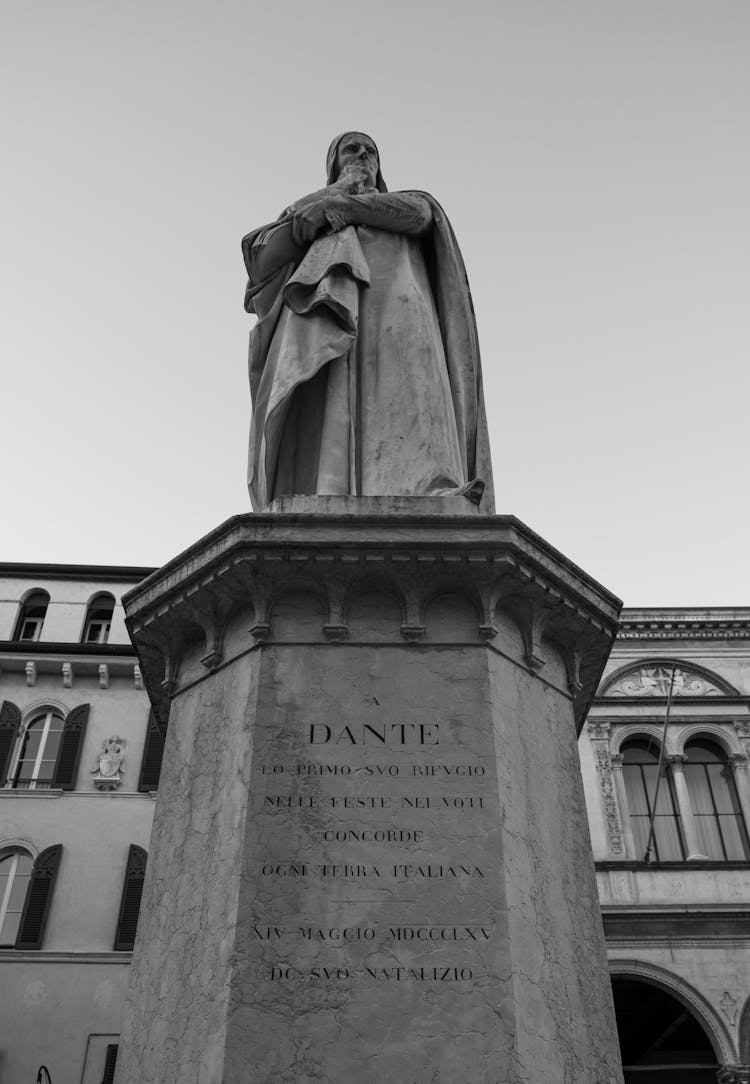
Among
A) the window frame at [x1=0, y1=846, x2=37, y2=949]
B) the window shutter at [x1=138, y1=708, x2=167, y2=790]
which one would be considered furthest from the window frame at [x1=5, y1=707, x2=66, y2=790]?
the window shutter at [x1=138, y1=708, x2=167, y2=790]

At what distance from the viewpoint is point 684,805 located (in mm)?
28250

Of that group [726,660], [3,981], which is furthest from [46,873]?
[726,660]

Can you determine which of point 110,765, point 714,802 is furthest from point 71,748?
point 714,802

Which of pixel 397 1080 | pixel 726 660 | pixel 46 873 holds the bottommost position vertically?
pixel 397 1080

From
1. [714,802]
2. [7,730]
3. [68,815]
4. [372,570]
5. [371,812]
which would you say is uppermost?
[7,730]

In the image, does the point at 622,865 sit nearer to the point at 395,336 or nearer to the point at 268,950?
the point at 395,336

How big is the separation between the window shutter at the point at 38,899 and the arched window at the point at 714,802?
1643cm

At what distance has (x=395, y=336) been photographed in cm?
754

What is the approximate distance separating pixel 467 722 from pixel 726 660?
1079 inches

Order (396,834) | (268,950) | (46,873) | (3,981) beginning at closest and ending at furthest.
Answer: (268,950) → (396,834) → (3,981) → (46,873)

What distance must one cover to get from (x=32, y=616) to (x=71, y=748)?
17.2ft

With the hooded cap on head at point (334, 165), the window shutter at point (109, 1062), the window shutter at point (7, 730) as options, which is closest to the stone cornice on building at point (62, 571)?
the window shutter at point (7, 730)

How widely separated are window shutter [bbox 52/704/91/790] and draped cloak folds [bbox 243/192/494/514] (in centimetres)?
2310

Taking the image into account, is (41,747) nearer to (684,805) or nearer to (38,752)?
(38,752)
